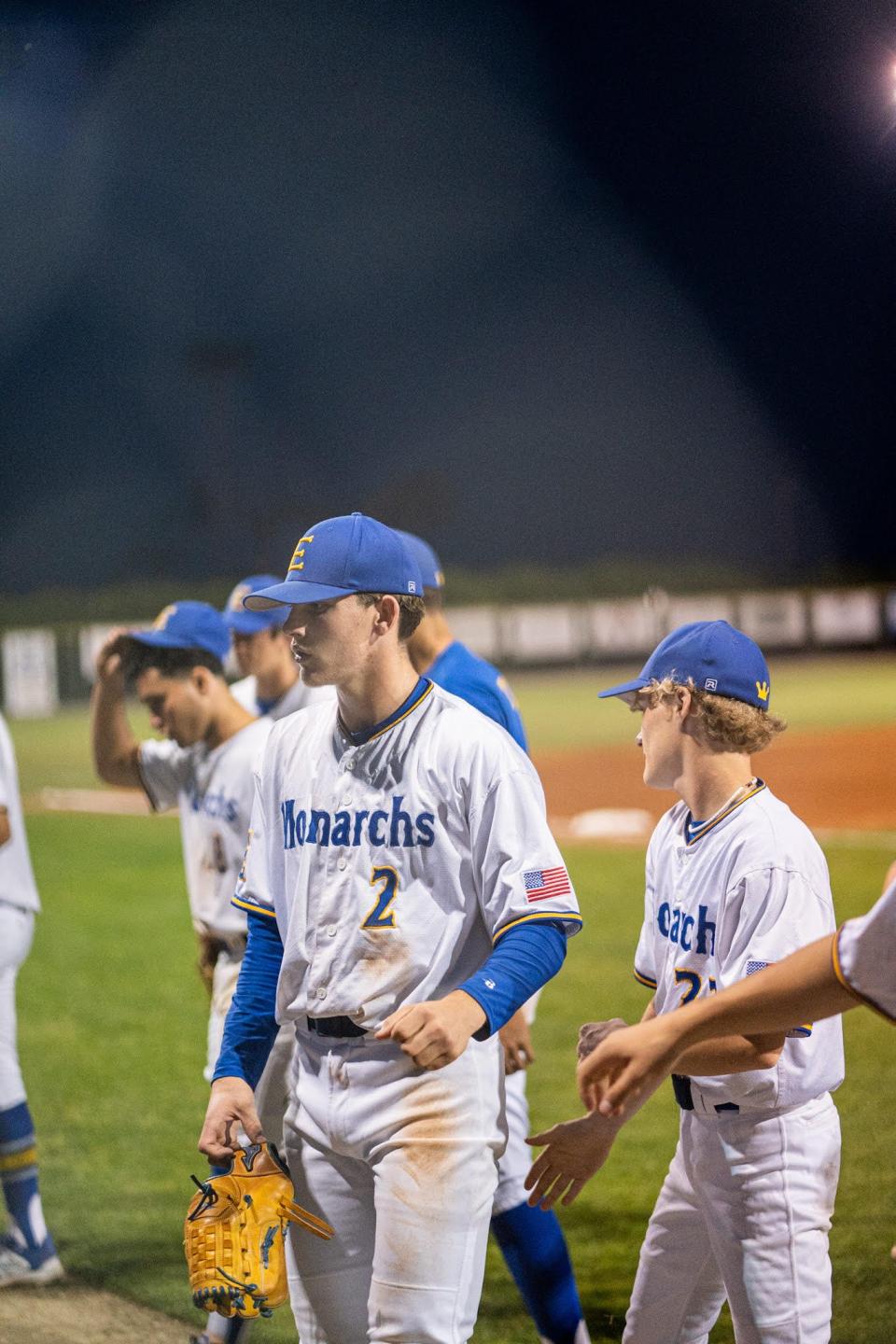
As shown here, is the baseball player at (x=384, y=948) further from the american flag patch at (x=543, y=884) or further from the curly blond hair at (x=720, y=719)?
the curly blond hair at (x=720, y=719)

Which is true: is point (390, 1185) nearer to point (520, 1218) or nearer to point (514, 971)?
point (514, 971)

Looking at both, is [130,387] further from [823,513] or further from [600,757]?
[600,757]

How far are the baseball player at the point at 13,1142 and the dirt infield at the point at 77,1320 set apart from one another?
0.08 meters

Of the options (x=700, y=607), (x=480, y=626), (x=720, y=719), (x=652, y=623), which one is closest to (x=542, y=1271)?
(x=720, y=719)

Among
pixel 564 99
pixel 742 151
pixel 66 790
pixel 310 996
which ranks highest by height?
pixel 564 99

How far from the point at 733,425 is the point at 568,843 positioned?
39.0 meters

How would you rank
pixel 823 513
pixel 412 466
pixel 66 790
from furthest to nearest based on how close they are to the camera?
1. pixel 412 466
2. pixel 823 513
3. pixel 66 790

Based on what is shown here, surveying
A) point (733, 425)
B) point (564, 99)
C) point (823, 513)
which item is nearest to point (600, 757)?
point (564, 99)

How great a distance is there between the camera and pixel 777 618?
3853 cm

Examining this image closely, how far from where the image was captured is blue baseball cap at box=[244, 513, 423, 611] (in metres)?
2.53

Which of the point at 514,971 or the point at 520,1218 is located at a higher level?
the point at 514,971

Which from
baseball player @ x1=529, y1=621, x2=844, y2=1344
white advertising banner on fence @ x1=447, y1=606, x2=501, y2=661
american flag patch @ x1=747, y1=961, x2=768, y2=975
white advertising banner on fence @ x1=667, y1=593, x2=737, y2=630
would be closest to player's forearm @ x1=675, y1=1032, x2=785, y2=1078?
baseball player @ x1=529, y1=621, x2=844, y2=1344

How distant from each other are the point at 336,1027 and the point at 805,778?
15.2 m

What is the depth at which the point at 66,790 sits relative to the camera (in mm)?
→ 20500
